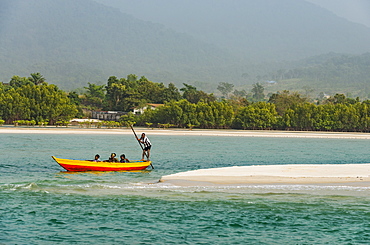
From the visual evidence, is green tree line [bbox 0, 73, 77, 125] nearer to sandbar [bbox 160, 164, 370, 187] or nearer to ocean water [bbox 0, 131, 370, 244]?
ocean water [bbox 0, 131, 370, 244]

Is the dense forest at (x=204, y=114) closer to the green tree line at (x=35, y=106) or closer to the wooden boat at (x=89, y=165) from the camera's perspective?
the green tree line at (x=35, y=106)

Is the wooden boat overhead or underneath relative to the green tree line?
underneath

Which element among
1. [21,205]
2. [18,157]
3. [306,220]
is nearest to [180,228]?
[306,220]

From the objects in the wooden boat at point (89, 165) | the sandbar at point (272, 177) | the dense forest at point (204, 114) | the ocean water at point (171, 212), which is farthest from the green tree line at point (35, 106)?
the sandbar at point (272, 177)

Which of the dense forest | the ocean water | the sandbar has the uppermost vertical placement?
the dense forest

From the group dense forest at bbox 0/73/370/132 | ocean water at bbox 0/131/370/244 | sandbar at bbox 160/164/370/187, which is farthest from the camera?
dense forest at bbox 0/73/370/132

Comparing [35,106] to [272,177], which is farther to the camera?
[35,106]

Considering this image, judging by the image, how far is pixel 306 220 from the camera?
1717 centimetres

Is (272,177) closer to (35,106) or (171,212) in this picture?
(171,212)

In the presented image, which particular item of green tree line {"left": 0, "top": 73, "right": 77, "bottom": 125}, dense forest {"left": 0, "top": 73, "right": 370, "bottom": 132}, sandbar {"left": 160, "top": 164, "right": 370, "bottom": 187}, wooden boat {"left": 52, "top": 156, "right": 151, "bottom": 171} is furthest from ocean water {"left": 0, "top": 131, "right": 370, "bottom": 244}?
dense forest {"left": 0, "top": 73, "right": 370, "bottom": 132}

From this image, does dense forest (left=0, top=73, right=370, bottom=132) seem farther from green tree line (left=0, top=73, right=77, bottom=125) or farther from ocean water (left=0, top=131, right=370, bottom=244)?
ocean water (left=0, top=131, right=370, bottom=244)

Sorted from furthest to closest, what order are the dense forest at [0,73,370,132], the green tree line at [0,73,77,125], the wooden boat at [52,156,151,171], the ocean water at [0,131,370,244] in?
1. the dense forest at [0,73,370,132]
2. the green tree line at [0,73,77,125]
3. the wooden boat at [52,156,151,171]
4. the ocean water at [0,131,370,244]

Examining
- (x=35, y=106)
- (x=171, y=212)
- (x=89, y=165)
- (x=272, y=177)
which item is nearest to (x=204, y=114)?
(x=35, y=106)

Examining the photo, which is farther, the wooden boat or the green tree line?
the green tree line
